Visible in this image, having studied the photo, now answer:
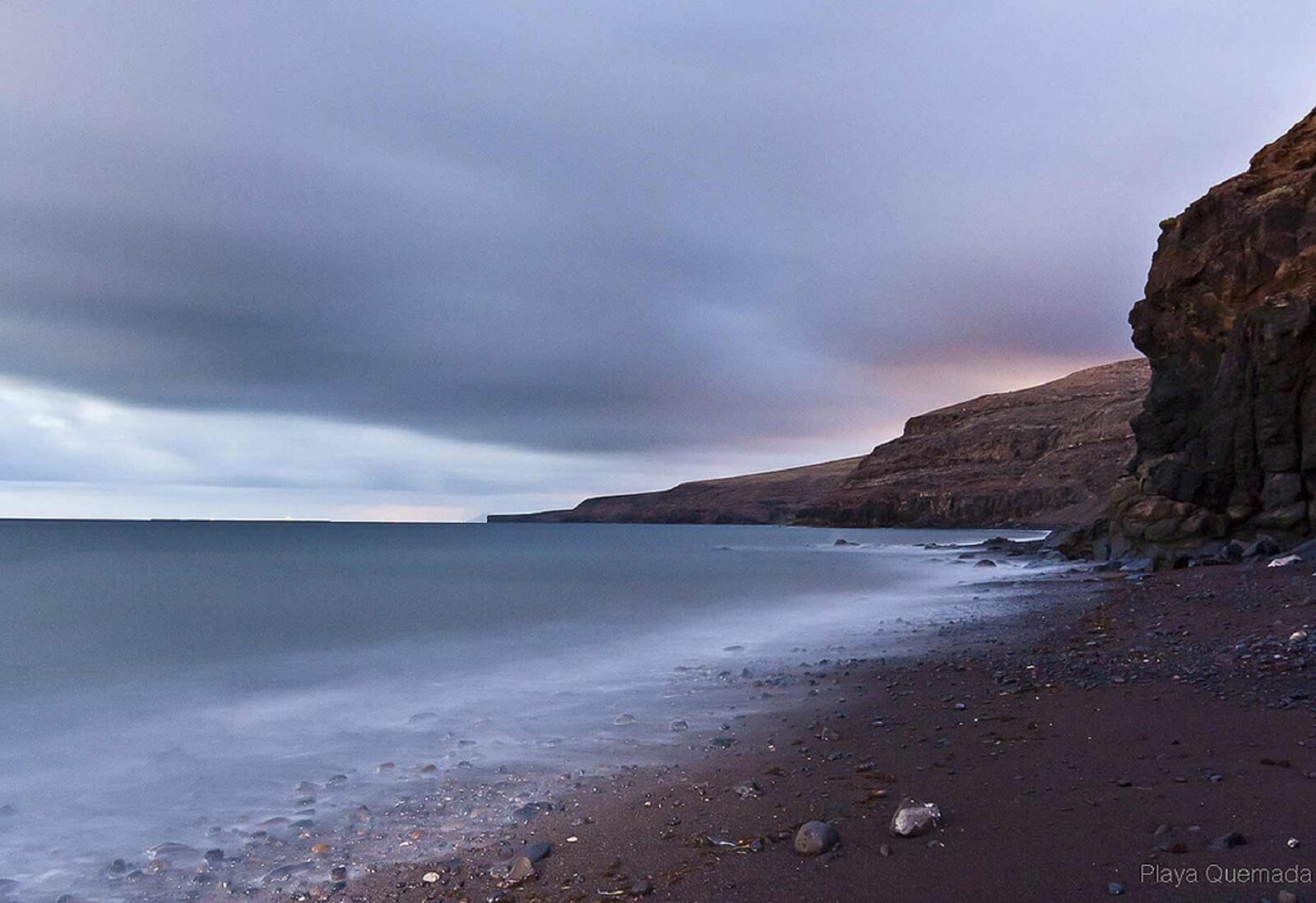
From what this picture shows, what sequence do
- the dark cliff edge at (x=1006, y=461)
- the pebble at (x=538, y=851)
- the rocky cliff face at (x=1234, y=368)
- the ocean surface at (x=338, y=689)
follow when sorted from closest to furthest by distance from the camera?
the pebble at (x=538, y=851) → the ocean surface at (x=338, y=689) → the rocky cliff face at (x=1234, y=368) → the dark cliff edge at (x=1006, y=461)

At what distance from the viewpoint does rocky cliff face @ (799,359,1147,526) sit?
3716 inches

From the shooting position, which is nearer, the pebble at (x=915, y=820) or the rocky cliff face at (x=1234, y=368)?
the pebble at (x=915, y=820)

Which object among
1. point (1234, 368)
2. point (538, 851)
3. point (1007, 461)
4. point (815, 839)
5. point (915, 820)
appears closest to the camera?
point (815, 839)

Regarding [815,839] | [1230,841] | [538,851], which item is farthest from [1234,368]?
[538,851]

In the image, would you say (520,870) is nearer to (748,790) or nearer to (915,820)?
(748,790)

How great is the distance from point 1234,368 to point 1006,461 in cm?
9127

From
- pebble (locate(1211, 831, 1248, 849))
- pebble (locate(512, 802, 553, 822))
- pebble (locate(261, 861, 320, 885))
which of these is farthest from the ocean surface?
pebble (locate(1211, 831, 1248, 849))

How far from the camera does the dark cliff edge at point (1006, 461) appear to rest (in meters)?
94.2

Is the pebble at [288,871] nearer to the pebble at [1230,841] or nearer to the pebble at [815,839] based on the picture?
the pebble at [815,839]

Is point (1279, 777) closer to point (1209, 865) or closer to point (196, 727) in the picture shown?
point (1209, 865)

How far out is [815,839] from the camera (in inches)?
187

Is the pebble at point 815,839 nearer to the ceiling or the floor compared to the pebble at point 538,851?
nearer to the ceiling

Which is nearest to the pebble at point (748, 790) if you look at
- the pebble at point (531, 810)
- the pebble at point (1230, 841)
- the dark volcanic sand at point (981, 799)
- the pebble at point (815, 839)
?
the dark volcanic sand at point (981, 799)

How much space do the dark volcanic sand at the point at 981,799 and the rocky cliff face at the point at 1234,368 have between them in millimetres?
19046
